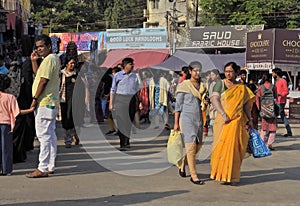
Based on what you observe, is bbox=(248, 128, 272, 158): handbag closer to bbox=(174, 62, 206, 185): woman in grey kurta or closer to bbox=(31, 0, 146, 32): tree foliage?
bbox=(174, 62, 206, 185): woman in grey kurta

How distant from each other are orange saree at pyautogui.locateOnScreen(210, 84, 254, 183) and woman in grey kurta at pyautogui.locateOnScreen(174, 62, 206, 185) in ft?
0.96

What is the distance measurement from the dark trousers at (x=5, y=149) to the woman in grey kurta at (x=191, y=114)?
2435mm

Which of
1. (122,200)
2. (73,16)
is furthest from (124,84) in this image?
(73,16)

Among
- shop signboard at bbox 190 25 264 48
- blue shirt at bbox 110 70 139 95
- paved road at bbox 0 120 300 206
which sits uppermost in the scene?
shop signboard at bbox 190 25 264 48

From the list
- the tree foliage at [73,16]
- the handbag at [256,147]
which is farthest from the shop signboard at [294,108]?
the tree foliage at [73,16]

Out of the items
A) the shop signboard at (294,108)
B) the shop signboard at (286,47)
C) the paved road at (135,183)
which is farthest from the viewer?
the shop signboard at (286,47)

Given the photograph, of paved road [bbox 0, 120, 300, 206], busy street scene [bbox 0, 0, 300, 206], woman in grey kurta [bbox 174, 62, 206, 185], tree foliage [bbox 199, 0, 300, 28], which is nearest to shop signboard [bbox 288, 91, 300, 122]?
busy street scene [bbox 0, 0, 300, 206]

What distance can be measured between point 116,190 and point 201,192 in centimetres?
110

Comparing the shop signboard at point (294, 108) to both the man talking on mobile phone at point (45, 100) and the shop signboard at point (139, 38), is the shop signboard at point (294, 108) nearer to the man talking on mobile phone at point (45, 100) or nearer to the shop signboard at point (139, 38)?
the man talking on mobile phone at point (45, 100)

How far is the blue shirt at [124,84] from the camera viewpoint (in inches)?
364

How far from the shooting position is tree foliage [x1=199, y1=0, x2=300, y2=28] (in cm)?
3198

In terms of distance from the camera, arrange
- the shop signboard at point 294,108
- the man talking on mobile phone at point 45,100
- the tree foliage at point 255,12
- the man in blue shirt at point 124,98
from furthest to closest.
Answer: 1. the tree foliage at point 255,12
2. the shop signboard at point 294,108
3. the man in blue shirt at point 124,98
4. the man talking on mobile phone at point 45,100

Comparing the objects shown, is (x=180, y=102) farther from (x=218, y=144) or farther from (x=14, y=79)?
(x=14, y=79)

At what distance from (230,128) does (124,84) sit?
3.26 m
